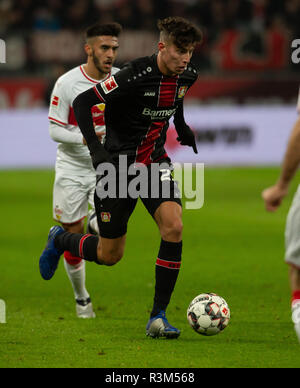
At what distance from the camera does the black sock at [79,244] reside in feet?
21.0

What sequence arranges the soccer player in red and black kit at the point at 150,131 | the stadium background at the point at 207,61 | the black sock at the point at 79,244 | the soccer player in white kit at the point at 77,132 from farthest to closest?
the stadium background at the point at 207,61
the soccer player in white kit at the point at 77,132
the black sock at the point at 79,244
the soccer player in red and black kit at the point at 150,131

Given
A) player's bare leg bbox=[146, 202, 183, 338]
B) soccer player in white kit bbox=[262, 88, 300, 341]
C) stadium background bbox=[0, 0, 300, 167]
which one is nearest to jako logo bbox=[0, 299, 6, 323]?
player's bare leg bbox=[146, 202, 183, 338]

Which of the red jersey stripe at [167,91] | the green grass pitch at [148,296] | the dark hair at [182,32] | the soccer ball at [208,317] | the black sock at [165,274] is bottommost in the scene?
the green grass pitch at [148,296]

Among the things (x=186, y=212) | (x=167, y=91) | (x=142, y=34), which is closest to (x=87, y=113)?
(x=167, y=91)

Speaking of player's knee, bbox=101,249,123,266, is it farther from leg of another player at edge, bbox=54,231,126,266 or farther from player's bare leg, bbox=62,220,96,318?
player's bare leg, bbox=62,220,96,318

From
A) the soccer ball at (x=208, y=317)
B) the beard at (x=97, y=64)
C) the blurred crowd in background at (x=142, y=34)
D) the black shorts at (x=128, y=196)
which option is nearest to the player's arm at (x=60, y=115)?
the beard at (x=97, y=64)

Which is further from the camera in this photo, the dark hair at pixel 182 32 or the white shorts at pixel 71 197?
the white shorts at pixel 71 197

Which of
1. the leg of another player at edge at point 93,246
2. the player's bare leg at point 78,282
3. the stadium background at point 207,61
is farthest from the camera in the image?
the stadium background at point 207,61

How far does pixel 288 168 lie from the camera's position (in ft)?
13.6

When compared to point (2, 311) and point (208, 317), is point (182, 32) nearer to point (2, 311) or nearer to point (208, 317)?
point (208, 317)

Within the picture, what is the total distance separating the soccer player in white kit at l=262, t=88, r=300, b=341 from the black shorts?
5.47ft

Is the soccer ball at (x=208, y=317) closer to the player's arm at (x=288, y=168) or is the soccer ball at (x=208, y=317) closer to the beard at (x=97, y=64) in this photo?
the player's arm at (x=288, y=168)

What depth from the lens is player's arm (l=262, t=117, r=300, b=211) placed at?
161 inches

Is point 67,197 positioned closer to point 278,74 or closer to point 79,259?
point 79,259
